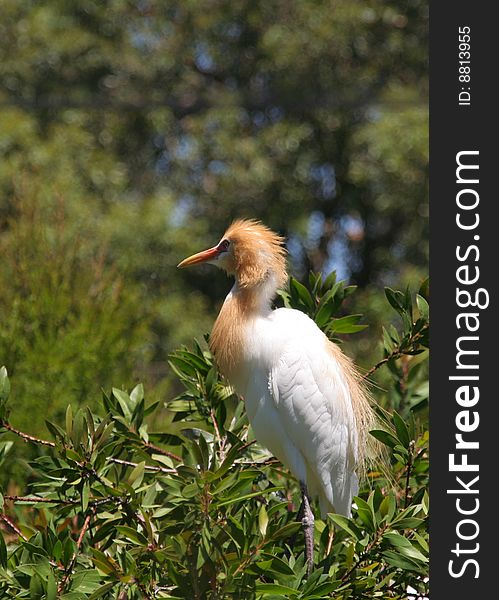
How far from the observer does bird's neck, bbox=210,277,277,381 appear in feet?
8.34

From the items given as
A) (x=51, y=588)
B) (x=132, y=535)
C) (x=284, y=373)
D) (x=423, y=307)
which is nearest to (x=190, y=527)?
(x=132, y=535)

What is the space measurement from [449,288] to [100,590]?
86 centimetres

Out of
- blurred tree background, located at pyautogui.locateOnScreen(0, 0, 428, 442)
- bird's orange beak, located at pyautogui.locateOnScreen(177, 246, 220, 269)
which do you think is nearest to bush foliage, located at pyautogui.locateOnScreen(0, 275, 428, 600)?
bird's orange beak, located at pyautogui.locateOnScreen(177, 246, 220, 269)

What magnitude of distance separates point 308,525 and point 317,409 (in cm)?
28

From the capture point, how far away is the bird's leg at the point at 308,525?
239 cm

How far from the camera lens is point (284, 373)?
8.27 feet

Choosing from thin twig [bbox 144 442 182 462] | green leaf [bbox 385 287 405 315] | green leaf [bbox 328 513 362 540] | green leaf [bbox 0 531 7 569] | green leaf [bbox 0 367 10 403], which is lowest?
green leaf [bbox 0 531 7 569]

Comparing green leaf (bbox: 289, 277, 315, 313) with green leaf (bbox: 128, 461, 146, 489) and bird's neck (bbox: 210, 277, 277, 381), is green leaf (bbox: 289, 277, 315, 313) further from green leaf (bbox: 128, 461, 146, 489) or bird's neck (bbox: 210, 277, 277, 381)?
green leaf (bbox: 128, 461, 146, 489)

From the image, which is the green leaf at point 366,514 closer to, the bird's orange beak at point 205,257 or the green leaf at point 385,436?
the green leaf at point 385,436

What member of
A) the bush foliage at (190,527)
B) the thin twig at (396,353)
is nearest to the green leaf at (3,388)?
the bush foliage at (190,527)

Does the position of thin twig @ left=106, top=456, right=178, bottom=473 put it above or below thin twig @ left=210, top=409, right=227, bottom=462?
below

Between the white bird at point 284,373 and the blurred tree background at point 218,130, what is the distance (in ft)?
16.7

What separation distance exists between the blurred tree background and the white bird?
16.7 feet

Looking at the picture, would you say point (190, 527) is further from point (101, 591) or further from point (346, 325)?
point (346, 325)
